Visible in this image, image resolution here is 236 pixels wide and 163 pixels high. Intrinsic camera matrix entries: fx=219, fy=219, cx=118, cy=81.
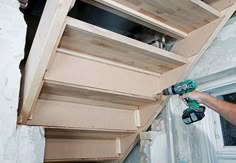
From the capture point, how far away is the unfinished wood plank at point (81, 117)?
1.32m

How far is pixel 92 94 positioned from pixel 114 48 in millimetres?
345

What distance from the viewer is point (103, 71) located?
1368 mm

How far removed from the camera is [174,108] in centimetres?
159

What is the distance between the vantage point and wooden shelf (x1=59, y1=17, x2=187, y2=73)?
1.07m

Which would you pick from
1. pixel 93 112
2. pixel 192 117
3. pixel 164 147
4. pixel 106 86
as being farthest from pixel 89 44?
pixel 164 147

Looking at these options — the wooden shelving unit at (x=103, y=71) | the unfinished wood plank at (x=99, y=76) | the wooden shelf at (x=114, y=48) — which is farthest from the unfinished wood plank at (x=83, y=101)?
the wooden shelf at (x=114, y=48)

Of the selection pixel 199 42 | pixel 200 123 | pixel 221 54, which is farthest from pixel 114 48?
pixel 200 123

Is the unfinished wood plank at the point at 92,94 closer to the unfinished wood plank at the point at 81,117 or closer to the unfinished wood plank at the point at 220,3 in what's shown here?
the unfinished wood plank at the point at 81,117

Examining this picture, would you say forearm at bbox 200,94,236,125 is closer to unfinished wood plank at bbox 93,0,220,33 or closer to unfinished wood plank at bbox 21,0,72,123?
unfinished wood plank at bbox 93,0,220,33

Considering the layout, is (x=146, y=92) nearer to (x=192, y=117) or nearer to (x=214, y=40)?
(x=192, y=117)

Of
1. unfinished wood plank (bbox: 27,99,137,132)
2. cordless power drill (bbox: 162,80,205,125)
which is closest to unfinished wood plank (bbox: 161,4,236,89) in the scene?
cordless power drill (bbox: 162,80,205,125)

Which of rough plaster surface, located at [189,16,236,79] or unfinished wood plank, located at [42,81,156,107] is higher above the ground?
rough plaster surface, located at [189,16,236,79]

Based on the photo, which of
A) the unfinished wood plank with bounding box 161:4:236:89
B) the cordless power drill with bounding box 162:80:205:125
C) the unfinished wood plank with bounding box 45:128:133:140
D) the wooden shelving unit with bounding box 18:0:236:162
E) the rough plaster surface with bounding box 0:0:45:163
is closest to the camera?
the rough plaster surface with bounding box 0:0:45:163

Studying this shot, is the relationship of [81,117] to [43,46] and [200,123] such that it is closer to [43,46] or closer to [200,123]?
[43,46]
